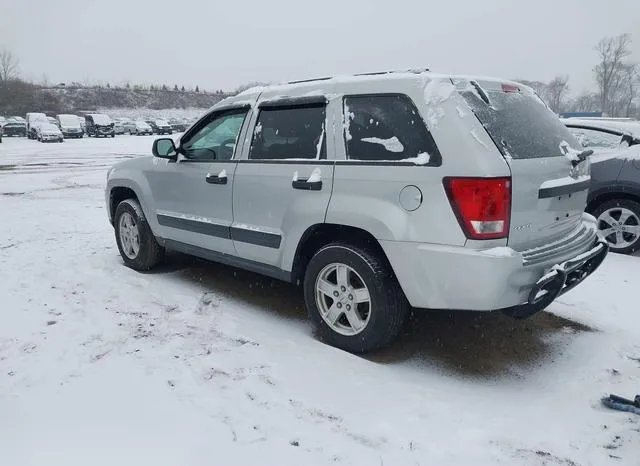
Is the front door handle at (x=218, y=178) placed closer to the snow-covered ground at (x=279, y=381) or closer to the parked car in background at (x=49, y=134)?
the snow-covered ground at (x=279, y=381)

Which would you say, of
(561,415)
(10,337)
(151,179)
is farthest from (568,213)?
(10,337)

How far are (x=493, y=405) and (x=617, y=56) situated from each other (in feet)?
331

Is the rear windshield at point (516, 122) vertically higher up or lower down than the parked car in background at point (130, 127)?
higher up

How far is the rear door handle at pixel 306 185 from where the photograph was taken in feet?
11.4

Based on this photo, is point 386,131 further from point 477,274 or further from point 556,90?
point 556,90

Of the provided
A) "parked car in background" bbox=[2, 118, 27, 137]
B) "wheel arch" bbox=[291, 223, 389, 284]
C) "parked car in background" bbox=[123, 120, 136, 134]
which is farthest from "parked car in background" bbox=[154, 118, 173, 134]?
"wheel arch" bbox=[291, 223, 389, 284]

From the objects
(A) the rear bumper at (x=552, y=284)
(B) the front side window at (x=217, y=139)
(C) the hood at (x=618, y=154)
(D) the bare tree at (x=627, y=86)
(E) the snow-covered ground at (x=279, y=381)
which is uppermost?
(D) the bare tree at (x=627, y=86)

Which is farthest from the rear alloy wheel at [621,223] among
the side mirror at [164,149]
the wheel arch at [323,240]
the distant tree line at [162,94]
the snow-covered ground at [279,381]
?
the distant tree line at [162,94]

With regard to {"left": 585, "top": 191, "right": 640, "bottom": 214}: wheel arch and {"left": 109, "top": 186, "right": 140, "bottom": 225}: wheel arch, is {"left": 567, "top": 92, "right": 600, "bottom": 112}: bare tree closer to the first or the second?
{"left": 585, "top": 191, "right": 640, "bottom": 214}: wheel arch

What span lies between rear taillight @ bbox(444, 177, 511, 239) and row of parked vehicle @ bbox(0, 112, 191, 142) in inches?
1370

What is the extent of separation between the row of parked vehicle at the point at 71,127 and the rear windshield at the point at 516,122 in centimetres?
3449

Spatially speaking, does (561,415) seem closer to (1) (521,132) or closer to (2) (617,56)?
(1) (521,132)

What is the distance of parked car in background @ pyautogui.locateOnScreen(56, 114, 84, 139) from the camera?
119ft

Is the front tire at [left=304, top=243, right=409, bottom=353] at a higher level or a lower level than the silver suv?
lower
